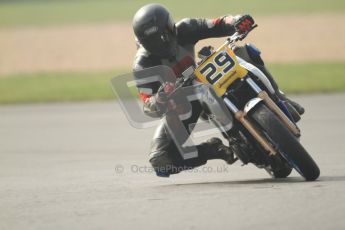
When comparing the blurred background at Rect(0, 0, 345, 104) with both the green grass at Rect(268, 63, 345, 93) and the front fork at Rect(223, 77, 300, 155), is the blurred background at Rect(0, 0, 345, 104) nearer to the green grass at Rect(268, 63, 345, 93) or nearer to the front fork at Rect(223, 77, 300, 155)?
the green grass at Rect(268, 63, 345, 93)

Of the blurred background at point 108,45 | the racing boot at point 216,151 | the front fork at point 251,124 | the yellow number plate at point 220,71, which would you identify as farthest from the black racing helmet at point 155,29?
the blurred background at point 108,45

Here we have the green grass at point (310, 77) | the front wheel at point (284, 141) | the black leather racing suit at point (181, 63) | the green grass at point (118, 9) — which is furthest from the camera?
the green grass at point (118, 9)

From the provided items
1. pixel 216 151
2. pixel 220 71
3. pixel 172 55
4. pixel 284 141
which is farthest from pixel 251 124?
pixel 172 55

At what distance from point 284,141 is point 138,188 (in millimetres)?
1468

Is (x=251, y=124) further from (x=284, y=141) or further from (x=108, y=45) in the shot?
(x=108, y=45)

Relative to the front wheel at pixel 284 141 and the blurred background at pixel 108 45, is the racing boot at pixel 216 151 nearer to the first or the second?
the front wheel at pixel 284 141

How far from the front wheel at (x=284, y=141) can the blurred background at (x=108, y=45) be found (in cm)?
1077

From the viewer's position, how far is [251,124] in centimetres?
816

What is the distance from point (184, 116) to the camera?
8906 millimetres

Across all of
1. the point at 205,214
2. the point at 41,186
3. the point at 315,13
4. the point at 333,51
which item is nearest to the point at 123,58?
the point at 333,51

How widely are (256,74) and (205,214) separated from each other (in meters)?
2.04

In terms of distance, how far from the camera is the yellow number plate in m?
8.37

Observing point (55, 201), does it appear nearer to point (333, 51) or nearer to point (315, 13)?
point (333, 51)

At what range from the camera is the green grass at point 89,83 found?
1970 cm
